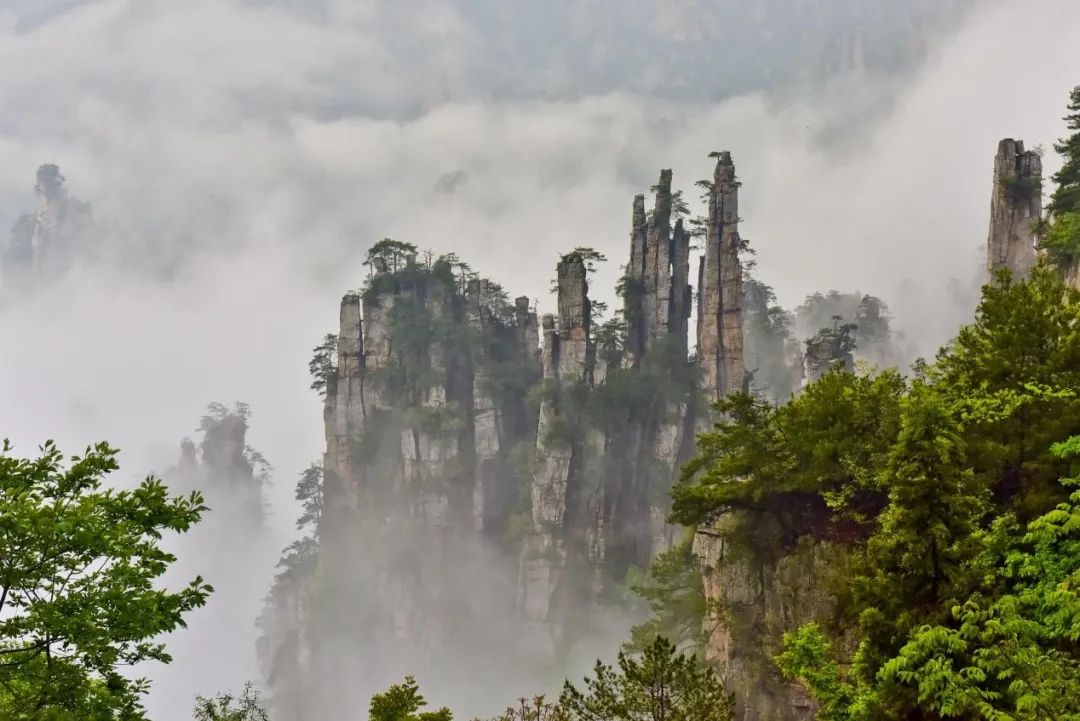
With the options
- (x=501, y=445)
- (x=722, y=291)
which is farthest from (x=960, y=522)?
(x=501, y=445)

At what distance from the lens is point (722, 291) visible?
228 feet

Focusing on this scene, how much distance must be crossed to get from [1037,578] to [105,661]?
1466 cm

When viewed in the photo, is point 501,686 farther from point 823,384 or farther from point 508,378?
point 823,384

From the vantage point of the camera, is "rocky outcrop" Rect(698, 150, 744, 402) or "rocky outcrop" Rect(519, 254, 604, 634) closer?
"rocky outcrop" Rect(698, 150, 744, 402)

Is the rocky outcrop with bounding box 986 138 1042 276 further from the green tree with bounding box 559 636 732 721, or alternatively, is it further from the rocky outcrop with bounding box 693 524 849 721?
the green tree with bounding box 559 636 732 721

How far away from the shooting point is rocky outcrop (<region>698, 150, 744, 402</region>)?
6919 cm

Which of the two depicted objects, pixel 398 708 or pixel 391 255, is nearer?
pixel 398 708

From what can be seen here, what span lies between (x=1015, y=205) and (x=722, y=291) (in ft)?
75.8

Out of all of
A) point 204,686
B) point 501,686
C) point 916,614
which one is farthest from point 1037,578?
point 204,686

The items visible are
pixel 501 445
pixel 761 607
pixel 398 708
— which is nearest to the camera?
pixel 398 708

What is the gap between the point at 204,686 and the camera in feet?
440

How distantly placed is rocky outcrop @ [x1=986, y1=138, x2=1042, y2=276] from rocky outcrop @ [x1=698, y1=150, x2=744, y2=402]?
21.0 m

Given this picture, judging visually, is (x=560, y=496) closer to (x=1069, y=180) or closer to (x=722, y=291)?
(x=722, y=291)

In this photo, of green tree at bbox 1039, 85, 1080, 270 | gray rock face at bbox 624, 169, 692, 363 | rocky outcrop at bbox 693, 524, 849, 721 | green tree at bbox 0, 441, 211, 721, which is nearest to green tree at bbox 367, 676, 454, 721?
green tree at bbox 0, 441, 211, 721
